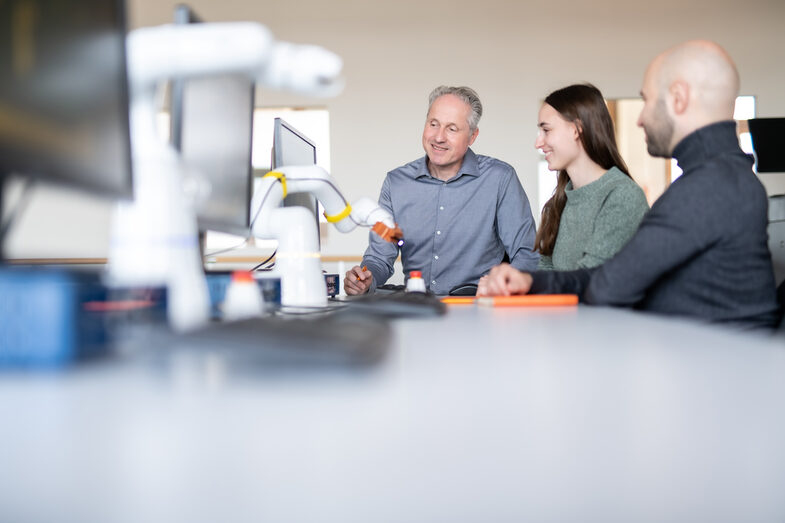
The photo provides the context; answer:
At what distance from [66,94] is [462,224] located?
224 cm

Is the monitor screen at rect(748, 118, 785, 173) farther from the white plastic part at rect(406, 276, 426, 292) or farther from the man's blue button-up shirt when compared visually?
the white plastic part at rect(406, 276, 426, 292)

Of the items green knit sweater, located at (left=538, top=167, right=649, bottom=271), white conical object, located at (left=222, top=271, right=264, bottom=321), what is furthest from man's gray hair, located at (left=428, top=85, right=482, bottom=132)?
white conical object, located at (left=222, top=271, right=264, bottom=321)

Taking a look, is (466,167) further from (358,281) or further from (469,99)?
(358,281)

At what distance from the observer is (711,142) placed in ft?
4.76

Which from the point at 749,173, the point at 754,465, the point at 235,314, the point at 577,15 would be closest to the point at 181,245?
the point at 235,314

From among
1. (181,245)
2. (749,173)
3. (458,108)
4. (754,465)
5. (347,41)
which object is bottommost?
(754,465)

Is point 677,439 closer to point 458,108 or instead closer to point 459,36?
point 458,108

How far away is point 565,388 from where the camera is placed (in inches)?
16.2

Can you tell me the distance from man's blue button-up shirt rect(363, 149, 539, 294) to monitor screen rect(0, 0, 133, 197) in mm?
1994

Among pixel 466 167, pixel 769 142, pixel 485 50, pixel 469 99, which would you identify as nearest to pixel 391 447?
pixel 466 167

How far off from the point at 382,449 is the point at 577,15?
20.1ft

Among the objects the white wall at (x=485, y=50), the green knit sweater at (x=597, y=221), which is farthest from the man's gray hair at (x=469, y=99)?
the white wall at (x=485, y=50)

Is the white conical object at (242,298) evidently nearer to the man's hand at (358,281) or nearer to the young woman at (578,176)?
the man's hand at (358,281)

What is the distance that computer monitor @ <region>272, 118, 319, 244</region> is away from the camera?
5.34 feet
